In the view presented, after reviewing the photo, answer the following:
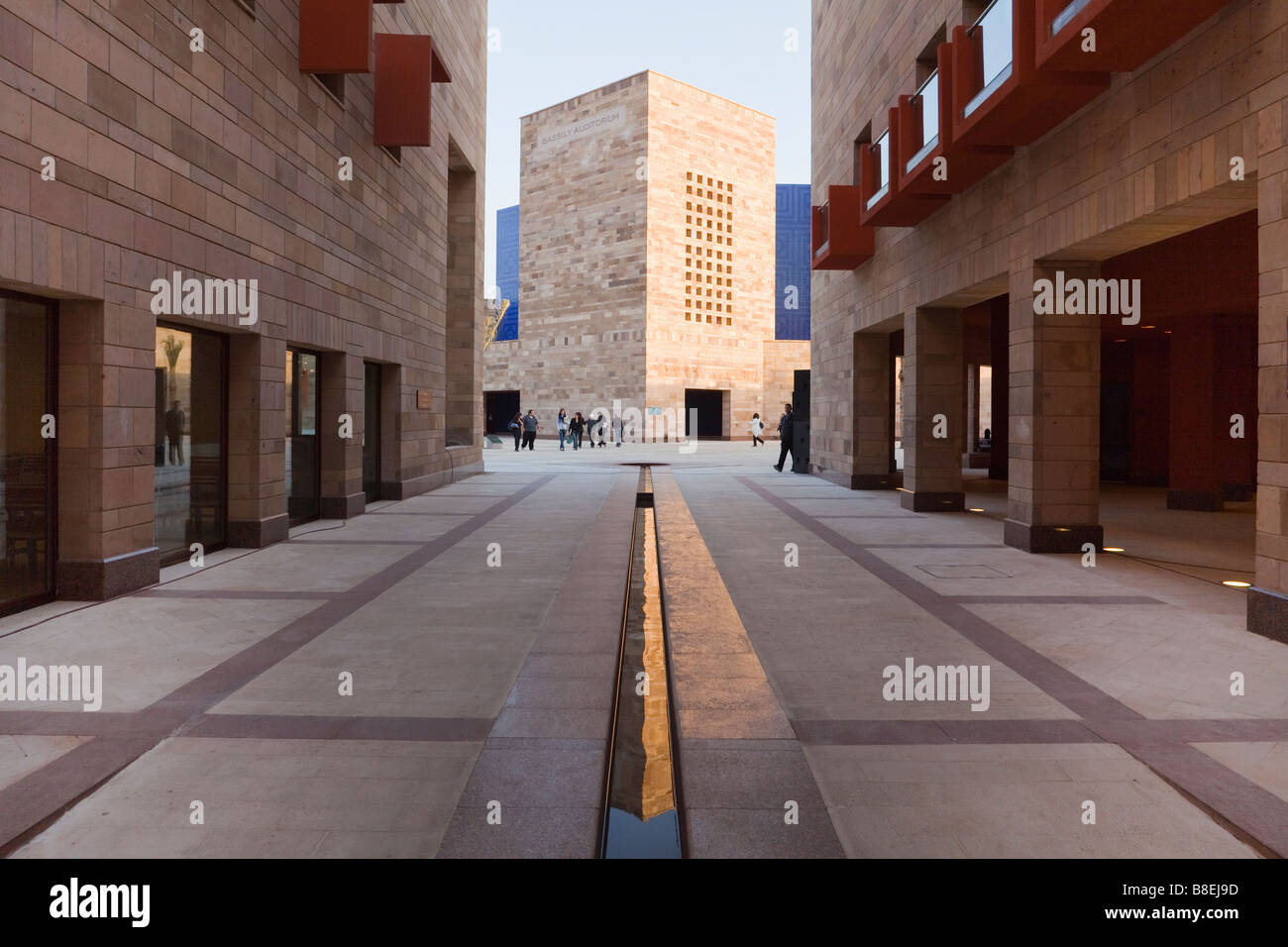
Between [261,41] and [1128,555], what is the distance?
1173 cm

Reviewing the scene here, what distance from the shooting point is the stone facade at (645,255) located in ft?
146

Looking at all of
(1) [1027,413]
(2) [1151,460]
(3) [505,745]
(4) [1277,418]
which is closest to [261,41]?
(3) [505,745]

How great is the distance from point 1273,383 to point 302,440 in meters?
11.5

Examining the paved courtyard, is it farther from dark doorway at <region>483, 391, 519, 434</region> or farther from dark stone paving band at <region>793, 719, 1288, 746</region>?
dark doorway at <region>483, 391, 519, 434</region>

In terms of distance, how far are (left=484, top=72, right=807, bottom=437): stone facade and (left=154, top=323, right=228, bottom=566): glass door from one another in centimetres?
3514

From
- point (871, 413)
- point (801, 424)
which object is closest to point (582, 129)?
point (801, 424)

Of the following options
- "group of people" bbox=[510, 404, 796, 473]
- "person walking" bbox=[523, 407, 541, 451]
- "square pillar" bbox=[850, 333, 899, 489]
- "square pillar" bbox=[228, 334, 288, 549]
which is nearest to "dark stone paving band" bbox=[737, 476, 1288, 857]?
"square pillar" bbox=[228, 334, 288, 549]

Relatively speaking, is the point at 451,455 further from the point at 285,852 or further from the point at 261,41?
the point at 285,852

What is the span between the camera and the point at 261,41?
1009 cm

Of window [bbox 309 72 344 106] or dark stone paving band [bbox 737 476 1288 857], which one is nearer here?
dark stone paving band [bbox 737 476 1288 857]

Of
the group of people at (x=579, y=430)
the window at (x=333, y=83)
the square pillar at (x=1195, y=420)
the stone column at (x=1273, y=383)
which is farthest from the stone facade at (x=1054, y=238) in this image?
the window at (x=333, y=83)

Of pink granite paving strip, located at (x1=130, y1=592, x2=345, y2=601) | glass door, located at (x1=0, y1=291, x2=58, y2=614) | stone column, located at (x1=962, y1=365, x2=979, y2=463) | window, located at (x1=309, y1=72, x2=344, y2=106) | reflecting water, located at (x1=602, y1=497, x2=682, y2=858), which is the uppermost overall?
window, located at (x1=309, y1=72, x2=344, y2=106)

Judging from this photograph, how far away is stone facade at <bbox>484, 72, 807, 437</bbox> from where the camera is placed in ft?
146

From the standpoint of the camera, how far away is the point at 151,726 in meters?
4.39
